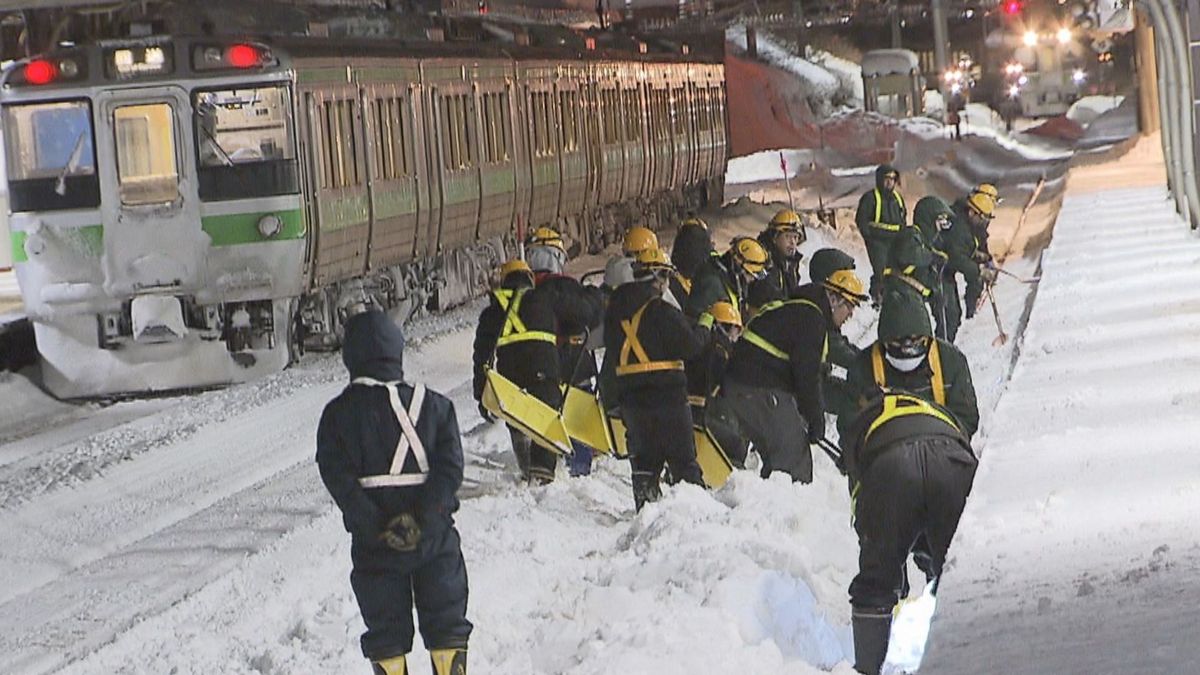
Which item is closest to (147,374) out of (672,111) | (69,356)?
(69,356)

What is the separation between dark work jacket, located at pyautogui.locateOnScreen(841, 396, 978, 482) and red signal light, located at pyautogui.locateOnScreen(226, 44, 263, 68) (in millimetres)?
10868

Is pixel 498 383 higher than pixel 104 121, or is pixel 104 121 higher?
pixel 104 121

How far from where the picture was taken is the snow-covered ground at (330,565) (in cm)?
897

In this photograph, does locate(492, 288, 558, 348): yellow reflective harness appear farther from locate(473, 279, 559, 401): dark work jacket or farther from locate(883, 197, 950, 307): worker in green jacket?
locate(883, 197, 950, 307): worker in green jacket

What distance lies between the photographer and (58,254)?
18438 mm

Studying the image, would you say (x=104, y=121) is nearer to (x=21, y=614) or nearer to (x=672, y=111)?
(x=21, y=614)

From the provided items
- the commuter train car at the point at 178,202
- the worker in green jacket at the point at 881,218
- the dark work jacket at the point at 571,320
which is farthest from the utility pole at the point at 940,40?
the dark work jacket at the point at 571,320

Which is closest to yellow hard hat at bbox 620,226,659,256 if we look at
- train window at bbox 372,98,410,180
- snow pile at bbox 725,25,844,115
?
train window at bbox 372,98,410,180

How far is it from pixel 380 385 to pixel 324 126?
11705 mm

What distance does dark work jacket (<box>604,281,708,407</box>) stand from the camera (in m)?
11.3

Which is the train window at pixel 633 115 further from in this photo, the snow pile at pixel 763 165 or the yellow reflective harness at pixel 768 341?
the snow pile at pixel 763 165

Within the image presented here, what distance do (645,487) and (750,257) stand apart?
2.48 m

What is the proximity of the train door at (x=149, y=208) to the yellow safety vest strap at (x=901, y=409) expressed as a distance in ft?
36.5

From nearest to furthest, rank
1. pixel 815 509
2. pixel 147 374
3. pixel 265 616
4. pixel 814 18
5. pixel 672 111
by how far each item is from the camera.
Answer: pixel 265 616 < pixel 815 509 < pixel 147 374 < pixel 672 111 < pixel 814 18
